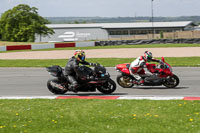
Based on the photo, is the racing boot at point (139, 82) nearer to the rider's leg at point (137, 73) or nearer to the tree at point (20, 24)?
the rider's leg at point (137, 73)

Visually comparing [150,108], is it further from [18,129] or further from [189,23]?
[189,23]

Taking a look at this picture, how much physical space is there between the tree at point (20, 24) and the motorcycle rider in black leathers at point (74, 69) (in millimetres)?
67005

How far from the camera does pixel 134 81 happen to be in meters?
13.8

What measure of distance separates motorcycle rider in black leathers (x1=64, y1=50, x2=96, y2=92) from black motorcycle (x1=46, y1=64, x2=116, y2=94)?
137mm

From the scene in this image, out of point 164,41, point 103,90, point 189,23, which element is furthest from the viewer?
point 189,23

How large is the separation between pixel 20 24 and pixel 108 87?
68454 mm

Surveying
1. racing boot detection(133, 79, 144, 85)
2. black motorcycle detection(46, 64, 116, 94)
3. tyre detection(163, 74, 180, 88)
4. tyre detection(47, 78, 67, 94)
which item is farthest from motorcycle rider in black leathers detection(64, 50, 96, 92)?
tyre detection(163, 74, 180, 88)

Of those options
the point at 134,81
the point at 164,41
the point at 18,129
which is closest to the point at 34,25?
the point at 164,41

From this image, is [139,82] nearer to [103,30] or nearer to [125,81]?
[125,81]

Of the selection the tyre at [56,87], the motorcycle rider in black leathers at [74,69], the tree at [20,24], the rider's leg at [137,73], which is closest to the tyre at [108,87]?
the motorcycle rider in black leathers at [74,69]

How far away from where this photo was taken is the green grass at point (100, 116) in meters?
7.66

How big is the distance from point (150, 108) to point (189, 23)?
3975 inches

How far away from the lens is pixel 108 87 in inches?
496

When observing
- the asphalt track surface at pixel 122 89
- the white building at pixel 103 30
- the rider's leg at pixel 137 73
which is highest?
the white building at pixel 103 30
